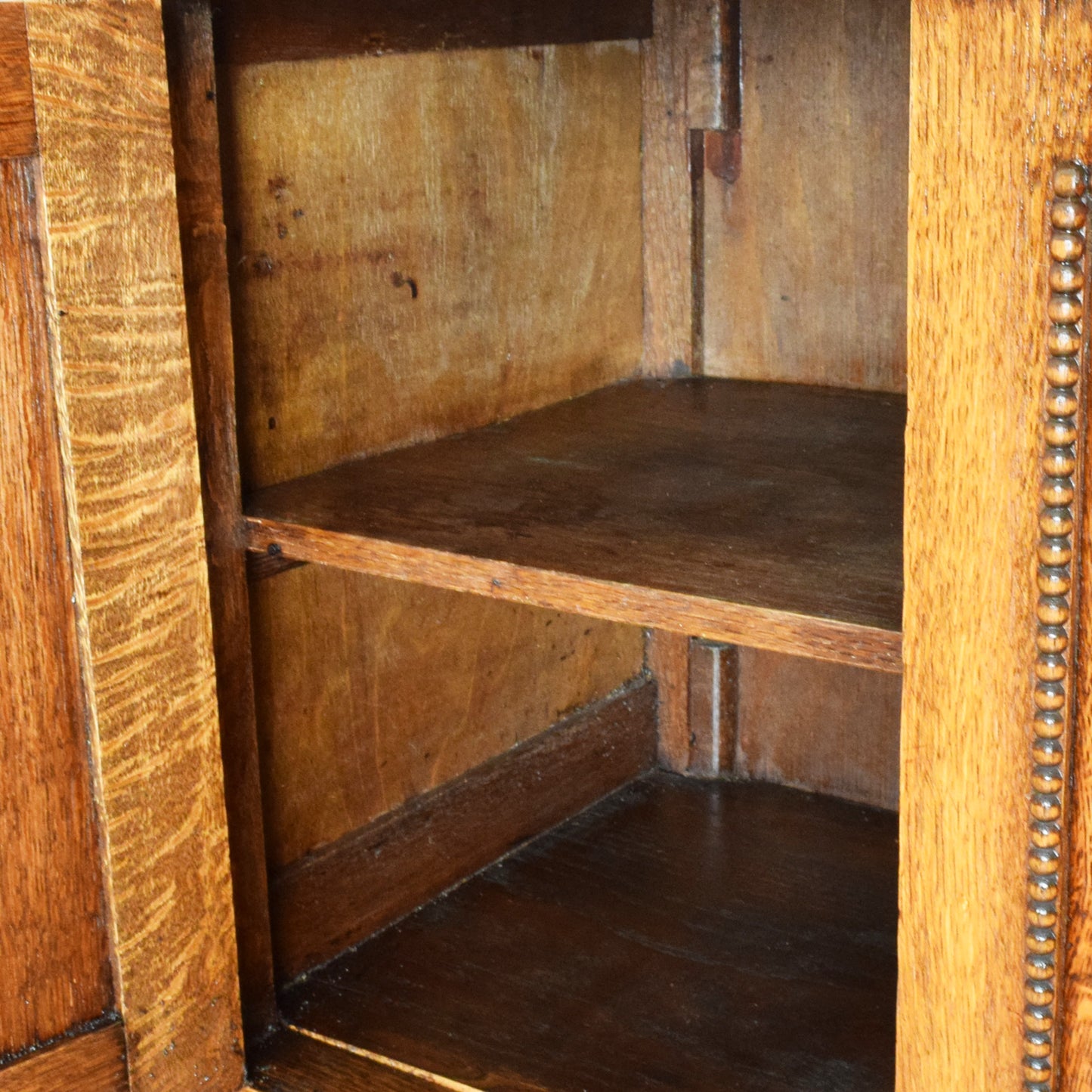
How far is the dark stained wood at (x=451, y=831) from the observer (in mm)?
1357

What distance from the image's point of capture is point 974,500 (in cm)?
79

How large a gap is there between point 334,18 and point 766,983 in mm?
818

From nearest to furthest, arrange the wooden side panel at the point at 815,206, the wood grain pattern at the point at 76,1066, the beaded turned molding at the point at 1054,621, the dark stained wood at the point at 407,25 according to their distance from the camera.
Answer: the beaded turned molding at the point at 1054,621
the wood grain pattern at the point at 76,1066
the dark stained wood at the point at 407,25
the wooden side panel at the point at 815,206

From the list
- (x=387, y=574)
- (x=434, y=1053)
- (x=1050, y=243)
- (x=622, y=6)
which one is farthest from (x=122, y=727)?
(x=622, y=6)

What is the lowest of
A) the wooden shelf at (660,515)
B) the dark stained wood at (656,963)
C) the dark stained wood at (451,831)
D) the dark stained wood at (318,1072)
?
the dark stained wood at (318,1072)

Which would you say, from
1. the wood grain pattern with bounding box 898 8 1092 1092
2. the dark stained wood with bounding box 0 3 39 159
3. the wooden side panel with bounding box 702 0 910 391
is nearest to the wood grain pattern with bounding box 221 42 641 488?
the wooden side panel with bounding box 702 0 910 391

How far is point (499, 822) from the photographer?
1.54 metres

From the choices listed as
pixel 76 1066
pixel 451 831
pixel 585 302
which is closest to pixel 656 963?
pixel 451 831

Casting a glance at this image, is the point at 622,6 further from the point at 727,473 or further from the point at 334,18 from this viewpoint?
the point at 727,473

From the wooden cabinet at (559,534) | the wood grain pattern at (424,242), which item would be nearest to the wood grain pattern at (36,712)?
the wooden cabinet at (559,534)

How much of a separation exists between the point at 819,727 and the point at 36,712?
2.78 feet

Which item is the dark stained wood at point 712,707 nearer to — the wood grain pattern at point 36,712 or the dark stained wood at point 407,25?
the dark stained wood at point 407,25

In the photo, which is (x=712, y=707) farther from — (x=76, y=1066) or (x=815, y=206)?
(x=76, y=1066)

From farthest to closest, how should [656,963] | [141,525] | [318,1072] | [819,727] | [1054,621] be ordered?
[819,727]
[656,963]
[318,1072]
[141,525]
[1054,621]
